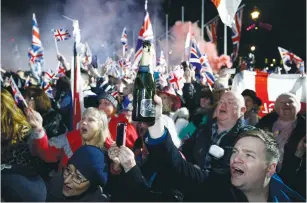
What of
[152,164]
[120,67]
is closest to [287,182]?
[152,164]

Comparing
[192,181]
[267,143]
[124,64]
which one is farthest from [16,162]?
[124,64]

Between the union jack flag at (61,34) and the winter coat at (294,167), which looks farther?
the union jack flag at (61,34)

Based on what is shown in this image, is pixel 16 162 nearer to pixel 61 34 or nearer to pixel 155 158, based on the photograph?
pixel 155 158

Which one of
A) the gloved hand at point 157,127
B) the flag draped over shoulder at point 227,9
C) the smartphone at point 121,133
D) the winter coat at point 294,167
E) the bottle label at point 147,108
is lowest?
the winter coat at point 294,167

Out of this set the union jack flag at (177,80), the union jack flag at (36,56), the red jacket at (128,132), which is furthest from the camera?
the union jack flag at (36,56)

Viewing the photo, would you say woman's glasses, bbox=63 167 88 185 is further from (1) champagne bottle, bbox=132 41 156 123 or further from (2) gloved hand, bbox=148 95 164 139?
(2) gloved hand, bbox=148 95 164 139

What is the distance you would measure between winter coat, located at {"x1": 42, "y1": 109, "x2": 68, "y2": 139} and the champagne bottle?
248 centimetres

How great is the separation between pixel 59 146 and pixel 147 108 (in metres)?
1.81

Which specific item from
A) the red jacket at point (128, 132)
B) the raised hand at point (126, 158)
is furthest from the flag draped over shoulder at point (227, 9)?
the red jacket at point (128, 132)

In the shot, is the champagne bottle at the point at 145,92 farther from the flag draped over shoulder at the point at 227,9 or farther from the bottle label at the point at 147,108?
the flag draped over shoulder at the point at 227,9

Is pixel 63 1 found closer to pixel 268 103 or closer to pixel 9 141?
pixel 9 141

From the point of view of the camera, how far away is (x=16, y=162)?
3.60 m

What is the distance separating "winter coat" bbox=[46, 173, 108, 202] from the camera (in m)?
3.21

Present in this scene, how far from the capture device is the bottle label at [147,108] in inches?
112
